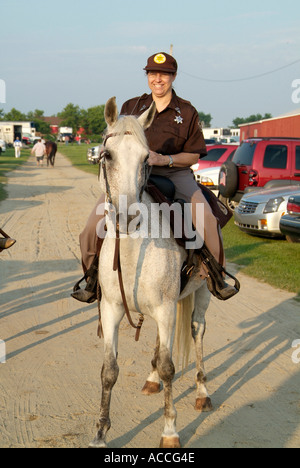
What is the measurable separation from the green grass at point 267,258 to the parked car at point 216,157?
8.34m

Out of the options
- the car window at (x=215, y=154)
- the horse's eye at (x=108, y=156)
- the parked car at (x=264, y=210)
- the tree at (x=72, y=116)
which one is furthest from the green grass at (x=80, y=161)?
the tree at (x=72, y=116)

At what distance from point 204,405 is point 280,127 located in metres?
42.0

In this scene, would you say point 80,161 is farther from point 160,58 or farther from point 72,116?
point 72,116

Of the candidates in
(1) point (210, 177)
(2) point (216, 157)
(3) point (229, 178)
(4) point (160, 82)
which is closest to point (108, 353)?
(4) point (160, 82)

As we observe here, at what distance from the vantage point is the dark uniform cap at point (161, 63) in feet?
16.6

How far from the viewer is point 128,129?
412 cm

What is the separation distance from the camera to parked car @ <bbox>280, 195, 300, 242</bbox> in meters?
12.5

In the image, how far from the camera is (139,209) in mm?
3963

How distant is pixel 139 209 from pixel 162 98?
161 cm

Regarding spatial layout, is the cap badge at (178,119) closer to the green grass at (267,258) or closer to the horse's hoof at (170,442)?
the horse's hoof at (170,442)

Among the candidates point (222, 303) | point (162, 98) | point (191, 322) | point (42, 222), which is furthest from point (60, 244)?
point (162, 98)

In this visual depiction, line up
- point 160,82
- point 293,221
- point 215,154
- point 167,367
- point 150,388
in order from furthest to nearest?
point 215,154 < point 293,221 < point 150,388 < point 160,82 < point 167,367

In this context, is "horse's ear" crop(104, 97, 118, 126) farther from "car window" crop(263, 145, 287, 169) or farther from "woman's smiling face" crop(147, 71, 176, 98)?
"car window" crop(263, 145, 287, 169)
